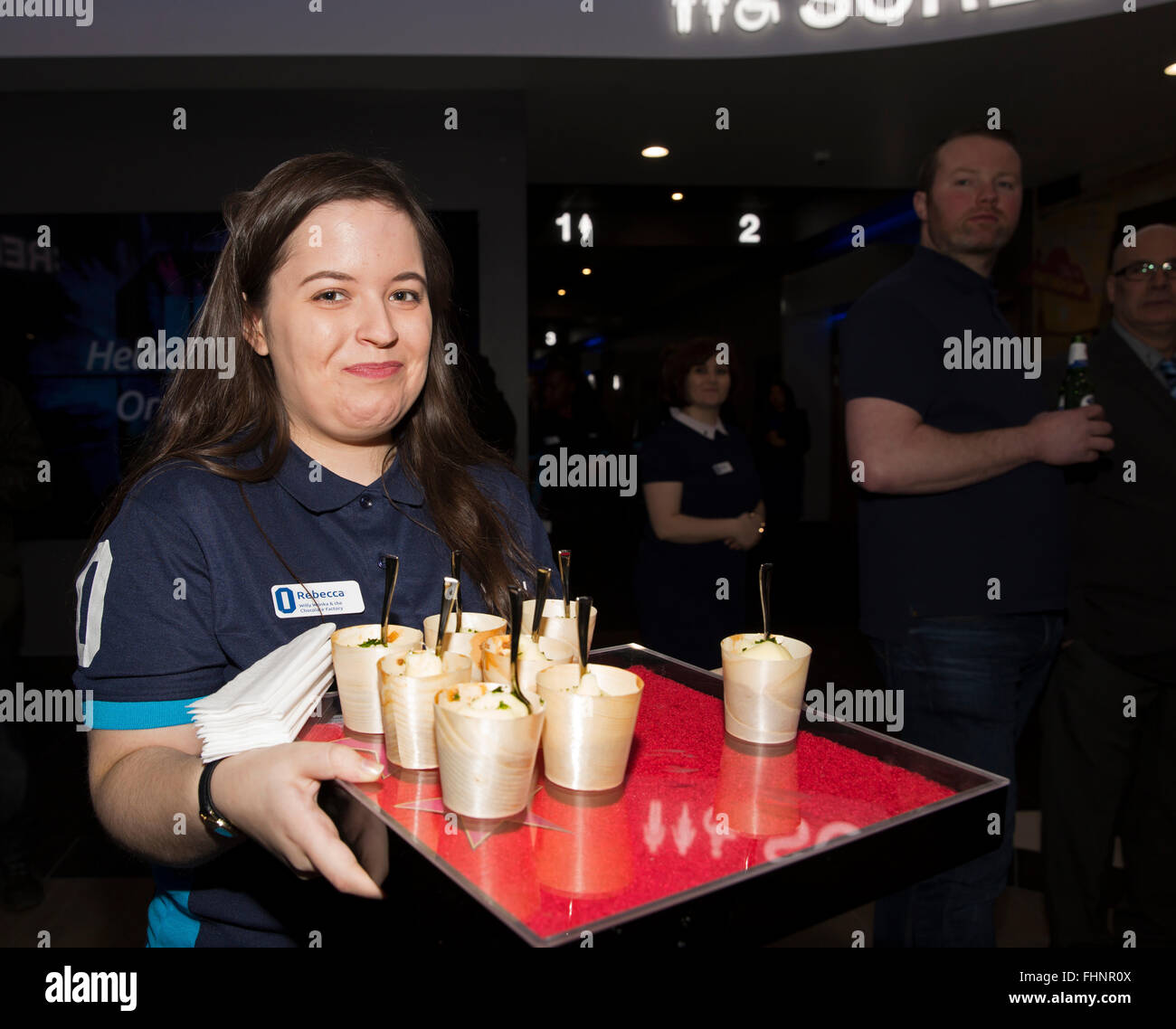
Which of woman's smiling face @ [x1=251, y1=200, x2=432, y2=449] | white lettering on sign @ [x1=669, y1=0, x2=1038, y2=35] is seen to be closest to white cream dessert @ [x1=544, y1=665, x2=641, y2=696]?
woman's smiling face @ [x1=251, y1=200, x2=432, y2=449]

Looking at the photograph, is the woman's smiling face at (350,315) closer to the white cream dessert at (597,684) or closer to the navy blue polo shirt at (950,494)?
the white cream dessert at (597,684)

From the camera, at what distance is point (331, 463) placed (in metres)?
1.52

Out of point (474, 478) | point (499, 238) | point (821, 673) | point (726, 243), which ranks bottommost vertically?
point (821, 673)

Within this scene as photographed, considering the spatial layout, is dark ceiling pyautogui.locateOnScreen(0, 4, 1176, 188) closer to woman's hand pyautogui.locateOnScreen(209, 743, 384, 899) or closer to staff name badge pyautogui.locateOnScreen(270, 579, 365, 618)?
staff name badge pyautogui.locateOnScreen(270, 579, 365, 618)

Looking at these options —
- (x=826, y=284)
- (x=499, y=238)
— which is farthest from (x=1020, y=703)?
(x=826, y=284)

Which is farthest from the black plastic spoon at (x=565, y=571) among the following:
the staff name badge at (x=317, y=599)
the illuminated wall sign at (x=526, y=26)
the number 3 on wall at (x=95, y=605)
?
the illuminated wall sign at (x=526, y=26)

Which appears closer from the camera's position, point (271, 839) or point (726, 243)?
point (271, 839)

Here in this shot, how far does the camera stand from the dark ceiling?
4.57 m

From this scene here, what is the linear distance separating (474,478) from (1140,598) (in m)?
1.86

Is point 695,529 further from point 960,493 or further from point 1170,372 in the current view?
point 1170,372

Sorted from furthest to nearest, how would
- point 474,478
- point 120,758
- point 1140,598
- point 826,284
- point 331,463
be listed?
point 826,284
point 1140,598
point 474,478
point 331,463
point 120,758

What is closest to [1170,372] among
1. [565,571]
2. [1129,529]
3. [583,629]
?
[1129,529]

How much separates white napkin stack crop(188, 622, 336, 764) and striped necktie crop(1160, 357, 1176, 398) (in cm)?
245
